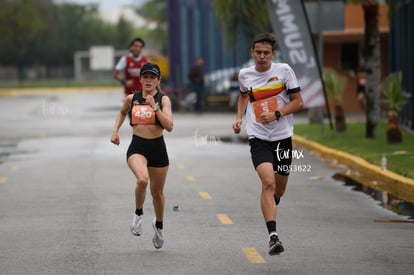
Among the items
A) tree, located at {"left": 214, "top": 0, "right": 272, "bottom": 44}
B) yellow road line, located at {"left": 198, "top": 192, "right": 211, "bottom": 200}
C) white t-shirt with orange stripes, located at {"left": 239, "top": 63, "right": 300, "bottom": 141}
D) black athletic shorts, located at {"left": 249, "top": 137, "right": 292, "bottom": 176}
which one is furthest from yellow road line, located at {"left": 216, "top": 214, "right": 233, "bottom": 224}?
tree, located at {"left": 214, "top": 0, "right": 272, "bottom": 44}

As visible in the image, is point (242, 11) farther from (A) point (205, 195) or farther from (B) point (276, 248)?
(B) point (276, 248)

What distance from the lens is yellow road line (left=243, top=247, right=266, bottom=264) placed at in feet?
33.7

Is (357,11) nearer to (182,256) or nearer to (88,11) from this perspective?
(182,256)

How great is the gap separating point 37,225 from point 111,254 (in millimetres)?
2424

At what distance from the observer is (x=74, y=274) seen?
31.7 feet

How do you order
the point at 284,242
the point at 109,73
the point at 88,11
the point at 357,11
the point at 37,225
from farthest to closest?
1. the point at 88,11
2. the point at 109,73
3. the point at 357,11
4. the point at 37,225
5. the point at 284,242

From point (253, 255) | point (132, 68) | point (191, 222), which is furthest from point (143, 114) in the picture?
point (132, 68)

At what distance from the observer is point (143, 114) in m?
11.1

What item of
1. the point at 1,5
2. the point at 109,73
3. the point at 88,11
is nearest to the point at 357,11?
the point at 1,5

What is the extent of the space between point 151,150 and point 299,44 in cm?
1463

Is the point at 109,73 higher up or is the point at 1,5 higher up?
the point at 1,5

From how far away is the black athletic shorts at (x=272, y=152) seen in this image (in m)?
10.9

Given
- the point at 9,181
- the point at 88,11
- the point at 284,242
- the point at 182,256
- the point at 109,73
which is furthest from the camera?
the point at 88,11

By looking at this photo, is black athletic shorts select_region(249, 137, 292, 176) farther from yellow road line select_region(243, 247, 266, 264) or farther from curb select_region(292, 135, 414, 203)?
curb select_region(292, 135, 414, 203)
